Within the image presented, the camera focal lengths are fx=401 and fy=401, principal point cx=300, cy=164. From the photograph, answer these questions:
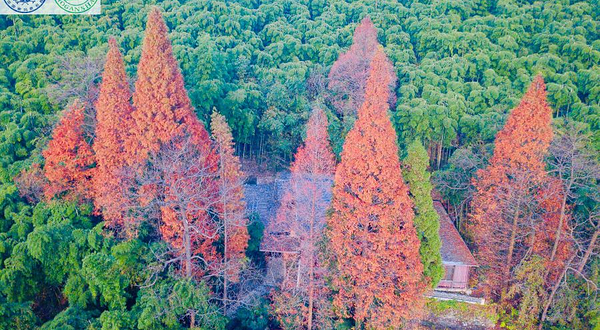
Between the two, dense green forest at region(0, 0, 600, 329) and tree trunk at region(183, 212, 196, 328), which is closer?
tree trunk at region(183, 212, 196, 328)

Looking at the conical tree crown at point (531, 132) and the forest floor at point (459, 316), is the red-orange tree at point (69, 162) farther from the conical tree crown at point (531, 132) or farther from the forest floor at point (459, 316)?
the conical tree crown at point (531, 132)

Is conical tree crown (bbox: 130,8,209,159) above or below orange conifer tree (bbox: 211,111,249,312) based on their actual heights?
above

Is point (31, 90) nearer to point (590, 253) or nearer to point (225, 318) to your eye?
point (225, 318)

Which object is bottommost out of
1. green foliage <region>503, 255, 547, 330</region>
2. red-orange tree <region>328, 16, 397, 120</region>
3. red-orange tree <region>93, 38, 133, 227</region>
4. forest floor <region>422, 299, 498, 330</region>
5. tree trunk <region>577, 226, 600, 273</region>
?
forest floor <region>422, 299, 498, 330</region>

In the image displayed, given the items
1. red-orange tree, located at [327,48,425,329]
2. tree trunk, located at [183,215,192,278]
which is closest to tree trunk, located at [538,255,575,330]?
red-orange tree, located at [327,48,425,329]

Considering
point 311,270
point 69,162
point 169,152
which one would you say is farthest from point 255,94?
point 311,270

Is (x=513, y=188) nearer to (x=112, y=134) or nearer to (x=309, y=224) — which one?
(x=309, y=224)

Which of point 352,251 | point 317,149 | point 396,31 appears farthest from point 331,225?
point 396,31

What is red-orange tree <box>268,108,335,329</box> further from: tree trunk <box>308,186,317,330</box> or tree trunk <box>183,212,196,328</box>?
tree trunk <box>183,212,196,328</box>
